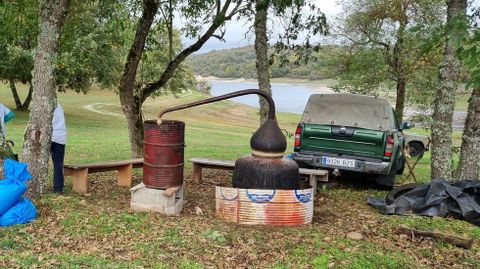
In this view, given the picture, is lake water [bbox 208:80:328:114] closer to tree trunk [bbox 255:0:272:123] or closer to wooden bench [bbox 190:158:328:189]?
tree trunk [bbox 255:0:272:123]

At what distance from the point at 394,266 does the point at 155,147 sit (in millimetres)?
3507

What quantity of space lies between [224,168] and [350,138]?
2475mm

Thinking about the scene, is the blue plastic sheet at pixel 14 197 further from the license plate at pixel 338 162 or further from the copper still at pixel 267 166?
the license plate at pixel 338 162

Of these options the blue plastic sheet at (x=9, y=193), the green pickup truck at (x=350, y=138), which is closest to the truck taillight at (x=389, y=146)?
the green pickup truck at (x=350, y=138)

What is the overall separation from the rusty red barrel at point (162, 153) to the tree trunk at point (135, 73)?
4.29 m

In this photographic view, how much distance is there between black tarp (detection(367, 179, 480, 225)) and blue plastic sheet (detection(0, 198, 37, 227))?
506 cm

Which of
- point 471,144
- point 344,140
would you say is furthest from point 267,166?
point 471,144

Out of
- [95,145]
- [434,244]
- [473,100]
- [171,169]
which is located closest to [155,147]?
[171,169]

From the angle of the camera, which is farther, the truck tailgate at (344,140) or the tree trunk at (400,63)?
the tree trunk at (400,63)

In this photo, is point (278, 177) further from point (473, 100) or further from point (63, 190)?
point (473, 100)

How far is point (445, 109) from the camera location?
8711 millimetres

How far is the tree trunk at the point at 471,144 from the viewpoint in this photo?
9.00 metres

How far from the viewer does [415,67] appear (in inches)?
Answer: 805

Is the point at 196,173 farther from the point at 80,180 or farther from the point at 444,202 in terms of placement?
the point at 444,202
